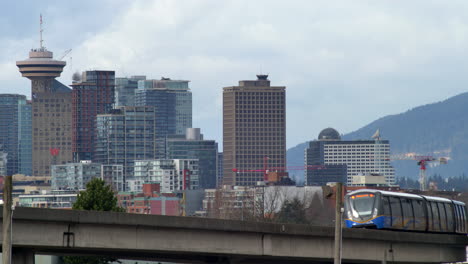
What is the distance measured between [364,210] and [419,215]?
17.3ft

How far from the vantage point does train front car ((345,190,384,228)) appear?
286 ft

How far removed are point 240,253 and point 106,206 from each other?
3041 cm

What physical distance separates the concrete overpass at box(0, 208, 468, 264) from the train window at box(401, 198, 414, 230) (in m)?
2.13

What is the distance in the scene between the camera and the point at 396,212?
8881 centimetres

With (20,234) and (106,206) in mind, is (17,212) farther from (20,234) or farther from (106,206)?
(106,206)

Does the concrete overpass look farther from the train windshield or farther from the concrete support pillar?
the train windshield

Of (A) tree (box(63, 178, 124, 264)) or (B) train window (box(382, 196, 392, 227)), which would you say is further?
(A) tree (box(63, 178, 124, 264))

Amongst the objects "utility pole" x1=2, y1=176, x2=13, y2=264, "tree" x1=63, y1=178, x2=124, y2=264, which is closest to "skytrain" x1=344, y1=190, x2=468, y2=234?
"tree" x1=63, y1=178, x2=124, y2=264

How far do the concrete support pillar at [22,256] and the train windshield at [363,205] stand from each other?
35.9 metres

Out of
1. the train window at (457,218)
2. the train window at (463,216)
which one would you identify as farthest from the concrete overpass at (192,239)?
the train window at (463,216)

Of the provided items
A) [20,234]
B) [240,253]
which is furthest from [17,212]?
[240,253]

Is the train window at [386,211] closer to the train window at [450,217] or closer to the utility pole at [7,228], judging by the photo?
the train window at [450,217]

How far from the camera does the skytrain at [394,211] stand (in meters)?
87.4

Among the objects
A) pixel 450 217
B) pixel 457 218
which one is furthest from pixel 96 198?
pixel 457 218
